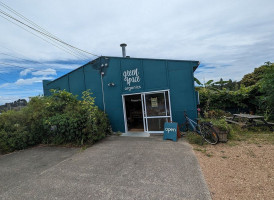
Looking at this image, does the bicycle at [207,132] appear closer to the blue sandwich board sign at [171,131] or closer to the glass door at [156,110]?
the blue sandwich board sign at [171,131]

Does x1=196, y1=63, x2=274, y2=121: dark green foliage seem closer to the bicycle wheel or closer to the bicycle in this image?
the bicycle

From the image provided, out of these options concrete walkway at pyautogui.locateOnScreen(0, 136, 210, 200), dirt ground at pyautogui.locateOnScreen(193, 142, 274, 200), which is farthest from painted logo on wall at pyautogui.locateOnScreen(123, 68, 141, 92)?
dirt ground at pyautogui.locateOnScreen(193, 142, 274, 200)

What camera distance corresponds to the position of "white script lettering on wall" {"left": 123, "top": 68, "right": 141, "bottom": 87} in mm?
6562

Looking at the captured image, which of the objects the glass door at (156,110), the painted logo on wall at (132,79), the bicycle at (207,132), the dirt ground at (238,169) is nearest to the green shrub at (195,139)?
the bicycle at (207,132)

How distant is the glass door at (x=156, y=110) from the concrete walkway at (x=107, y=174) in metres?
1.66

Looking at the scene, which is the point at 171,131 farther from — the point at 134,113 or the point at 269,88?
the point at 269,88

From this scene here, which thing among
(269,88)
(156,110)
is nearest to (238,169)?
(156,110)

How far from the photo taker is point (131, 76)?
21.9 ft

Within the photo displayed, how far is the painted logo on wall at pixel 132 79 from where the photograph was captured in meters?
6.56

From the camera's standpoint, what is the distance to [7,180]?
10.4 feet

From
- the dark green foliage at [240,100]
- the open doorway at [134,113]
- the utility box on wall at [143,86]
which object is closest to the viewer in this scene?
the utility box on wall at [143,86]

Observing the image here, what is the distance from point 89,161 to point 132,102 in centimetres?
466

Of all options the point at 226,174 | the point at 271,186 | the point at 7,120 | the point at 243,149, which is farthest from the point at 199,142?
the point at 7,120

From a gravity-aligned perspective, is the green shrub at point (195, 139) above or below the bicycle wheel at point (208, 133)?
below
